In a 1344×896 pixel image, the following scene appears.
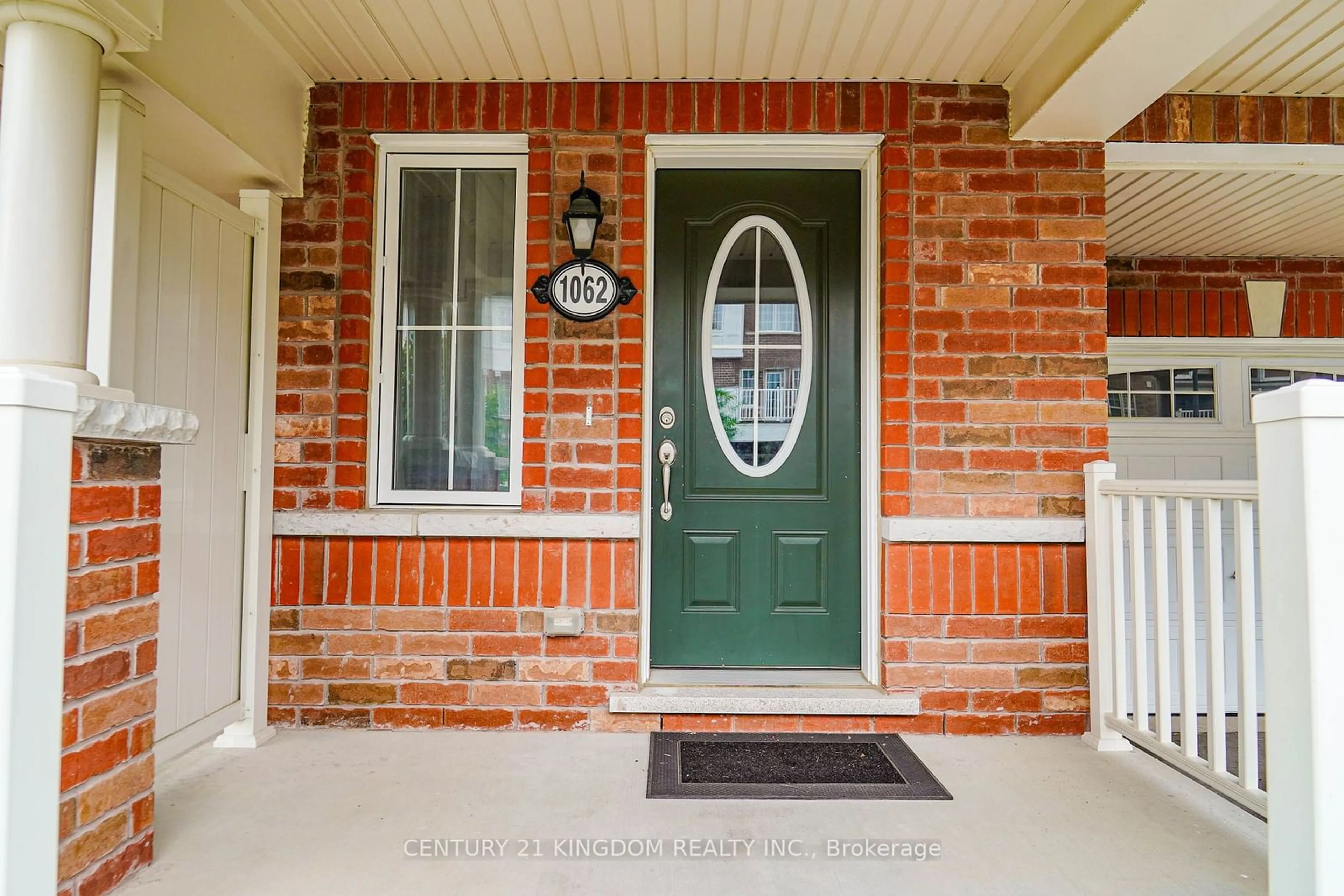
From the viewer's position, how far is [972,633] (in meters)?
2.68

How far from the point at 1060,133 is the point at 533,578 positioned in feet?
8.34

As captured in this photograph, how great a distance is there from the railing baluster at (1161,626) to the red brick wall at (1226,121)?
1.57 meters

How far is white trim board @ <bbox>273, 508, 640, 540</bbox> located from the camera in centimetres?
268

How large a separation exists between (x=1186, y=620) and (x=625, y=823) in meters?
1.77

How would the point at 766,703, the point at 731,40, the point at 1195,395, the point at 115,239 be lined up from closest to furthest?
the point at 115,239 < the point at 731,40 < the point at 766,703 < the point at 1195,395

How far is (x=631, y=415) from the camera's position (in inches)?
108

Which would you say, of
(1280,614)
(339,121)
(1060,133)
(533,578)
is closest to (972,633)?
(1280,614)

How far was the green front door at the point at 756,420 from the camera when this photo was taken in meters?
2.90

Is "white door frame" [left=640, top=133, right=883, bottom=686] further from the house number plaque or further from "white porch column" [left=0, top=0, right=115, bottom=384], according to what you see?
"white porch column" [left=0, top=0, right=115, bottom=384]

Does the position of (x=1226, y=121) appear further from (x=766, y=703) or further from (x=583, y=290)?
(x=766, y=703)

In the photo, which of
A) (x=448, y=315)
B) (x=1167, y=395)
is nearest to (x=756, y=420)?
(x=448, y=315)

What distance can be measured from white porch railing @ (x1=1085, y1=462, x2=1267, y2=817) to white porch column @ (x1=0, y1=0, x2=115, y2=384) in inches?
115

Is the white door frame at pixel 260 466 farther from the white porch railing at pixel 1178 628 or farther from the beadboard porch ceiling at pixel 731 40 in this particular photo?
the white porch railing at pixel 1178 628

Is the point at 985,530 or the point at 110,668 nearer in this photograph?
the point at 110,668
